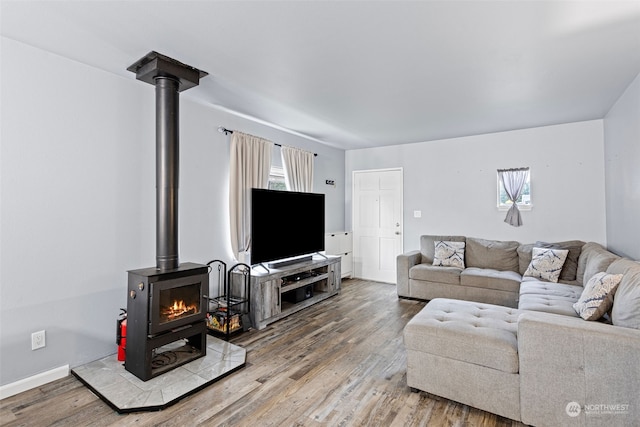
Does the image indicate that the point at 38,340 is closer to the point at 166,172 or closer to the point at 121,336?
the point at 121,336

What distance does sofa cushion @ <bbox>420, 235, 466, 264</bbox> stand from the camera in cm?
485

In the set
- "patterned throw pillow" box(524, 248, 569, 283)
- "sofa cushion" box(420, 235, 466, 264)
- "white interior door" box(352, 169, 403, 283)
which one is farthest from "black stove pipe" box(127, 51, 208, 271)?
"patterned throw pillow" box(524, 248, 569, 283)

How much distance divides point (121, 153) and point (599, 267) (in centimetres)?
441

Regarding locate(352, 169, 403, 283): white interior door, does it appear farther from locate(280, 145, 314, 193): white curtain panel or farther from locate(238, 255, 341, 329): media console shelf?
locate(280, 145, 314, 193): white curtain panel

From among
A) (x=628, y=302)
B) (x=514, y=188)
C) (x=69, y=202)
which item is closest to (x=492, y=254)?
(x=514, y=188)

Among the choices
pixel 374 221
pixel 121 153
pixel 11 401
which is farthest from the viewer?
pixel 374 221

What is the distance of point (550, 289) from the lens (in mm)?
3322

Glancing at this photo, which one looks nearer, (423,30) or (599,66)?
(423,30)

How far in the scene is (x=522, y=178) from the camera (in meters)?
4.58

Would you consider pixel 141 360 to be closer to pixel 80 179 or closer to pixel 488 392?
pixel 80 179

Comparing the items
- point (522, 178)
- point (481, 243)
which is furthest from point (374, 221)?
point (522, 178)

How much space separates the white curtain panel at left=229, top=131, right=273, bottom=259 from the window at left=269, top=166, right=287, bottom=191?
1.00ft

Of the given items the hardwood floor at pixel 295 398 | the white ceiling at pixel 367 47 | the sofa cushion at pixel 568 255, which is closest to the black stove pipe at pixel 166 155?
the white ceiling at pixel 367 47

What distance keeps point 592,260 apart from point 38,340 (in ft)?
16.1
